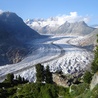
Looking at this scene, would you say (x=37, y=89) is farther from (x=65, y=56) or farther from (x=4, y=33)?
(x=4, y=33)

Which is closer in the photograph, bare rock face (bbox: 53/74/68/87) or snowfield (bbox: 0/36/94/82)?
bare rock face (bbox: 53/74/68/87)

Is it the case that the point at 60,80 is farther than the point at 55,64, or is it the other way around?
the point at 55,64

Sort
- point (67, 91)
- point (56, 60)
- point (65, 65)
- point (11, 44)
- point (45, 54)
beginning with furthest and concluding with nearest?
point (11, 44) < point (45, 54) < point (56, 60) < point (65, 65) < point (67, 91)

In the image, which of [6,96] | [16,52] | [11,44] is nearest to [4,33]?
[11,44]

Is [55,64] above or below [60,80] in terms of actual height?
below

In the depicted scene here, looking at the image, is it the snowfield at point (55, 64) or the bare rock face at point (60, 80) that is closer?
the bare rock face at point (60, 80)

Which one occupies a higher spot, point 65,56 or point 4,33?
point 4,33

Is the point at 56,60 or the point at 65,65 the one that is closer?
the point at 65,65

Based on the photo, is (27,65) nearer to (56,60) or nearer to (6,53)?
(56,60)

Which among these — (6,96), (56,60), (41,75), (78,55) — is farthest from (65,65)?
(6,96)

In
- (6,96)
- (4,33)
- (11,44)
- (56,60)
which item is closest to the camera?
(6,96)
